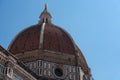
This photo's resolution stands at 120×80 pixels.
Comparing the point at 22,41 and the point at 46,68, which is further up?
the point at 22,41

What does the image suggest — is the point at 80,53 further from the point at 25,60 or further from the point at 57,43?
the point at 25,60

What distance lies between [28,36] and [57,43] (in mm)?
4461

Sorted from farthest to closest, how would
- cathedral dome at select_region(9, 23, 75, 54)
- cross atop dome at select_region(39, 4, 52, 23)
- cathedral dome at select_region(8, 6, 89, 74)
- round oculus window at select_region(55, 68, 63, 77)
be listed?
cross atop dome at select_region(39, 4, 52, 23)
cathedral dome at select_region(9, 23, 75, 54)
cathedral dome at select_region(8, 6, 89, 74)
round oculus window at select_region(55, 68, 63, 77)

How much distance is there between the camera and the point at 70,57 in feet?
158

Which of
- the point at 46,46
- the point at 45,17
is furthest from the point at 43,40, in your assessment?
the point at 45,17

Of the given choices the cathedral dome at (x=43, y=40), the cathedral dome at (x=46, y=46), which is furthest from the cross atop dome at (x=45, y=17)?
the cathedral dome at (x=43, y=40)

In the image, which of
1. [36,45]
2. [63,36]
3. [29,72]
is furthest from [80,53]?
[29,72]

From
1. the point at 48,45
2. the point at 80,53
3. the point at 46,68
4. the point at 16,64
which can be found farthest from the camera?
the point at 80,53

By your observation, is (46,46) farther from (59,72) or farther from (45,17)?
(45,17)

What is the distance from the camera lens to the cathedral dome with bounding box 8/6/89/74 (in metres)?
46.9

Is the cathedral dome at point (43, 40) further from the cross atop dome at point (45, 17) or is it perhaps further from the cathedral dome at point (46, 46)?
the cross atop dome at point (45, 17)

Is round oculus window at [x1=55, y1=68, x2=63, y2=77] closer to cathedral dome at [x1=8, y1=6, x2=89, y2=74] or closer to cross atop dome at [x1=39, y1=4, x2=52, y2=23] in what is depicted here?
cathedral dome at [x1=8, y1=6, x2=89, y2=74]

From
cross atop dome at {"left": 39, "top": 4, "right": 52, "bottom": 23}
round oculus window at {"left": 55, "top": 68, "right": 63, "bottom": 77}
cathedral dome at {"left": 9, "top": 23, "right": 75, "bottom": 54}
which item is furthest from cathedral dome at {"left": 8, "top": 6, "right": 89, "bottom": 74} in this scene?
cross atop dome at {"left": 39, "top": 4, "right": 52, "bottom": 23}

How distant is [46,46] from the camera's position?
47906 mm
